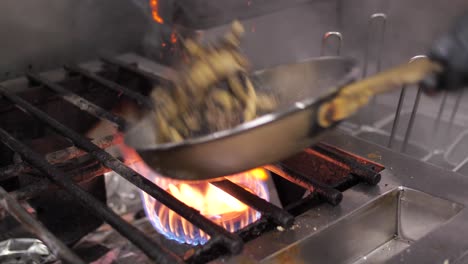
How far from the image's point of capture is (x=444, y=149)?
1278mm

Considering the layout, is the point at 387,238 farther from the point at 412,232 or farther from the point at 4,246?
the point at 4,246

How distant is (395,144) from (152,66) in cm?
65

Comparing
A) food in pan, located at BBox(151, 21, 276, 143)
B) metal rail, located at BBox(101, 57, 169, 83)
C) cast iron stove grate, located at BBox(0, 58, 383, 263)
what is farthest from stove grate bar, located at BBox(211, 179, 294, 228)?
metal rail, located at BBox(101, 57, 169, 83)

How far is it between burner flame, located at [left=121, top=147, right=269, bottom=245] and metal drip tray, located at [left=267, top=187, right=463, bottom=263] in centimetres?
21

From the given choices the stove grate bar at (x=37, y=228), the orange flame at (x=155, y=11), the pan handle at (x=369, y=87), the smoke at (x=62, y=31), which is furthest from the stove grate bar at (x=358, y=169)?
the smoke at (x=62, y=31)

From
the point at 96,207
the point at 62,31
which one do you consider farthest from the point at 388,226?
the point at 62,31

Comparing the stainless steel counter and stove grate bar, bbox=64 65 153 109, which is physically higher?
stove grate bar, bbox=64 65 153 109

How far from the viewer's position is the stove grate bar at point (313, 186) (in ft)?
2.56

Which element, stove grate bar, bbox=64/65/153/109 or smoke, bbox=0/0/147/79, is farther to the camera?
smoke, bbox=0/0/147/79

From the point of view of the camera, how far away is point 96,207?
0.73 metres

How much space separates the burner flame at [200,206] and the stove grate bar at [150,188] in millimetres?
78

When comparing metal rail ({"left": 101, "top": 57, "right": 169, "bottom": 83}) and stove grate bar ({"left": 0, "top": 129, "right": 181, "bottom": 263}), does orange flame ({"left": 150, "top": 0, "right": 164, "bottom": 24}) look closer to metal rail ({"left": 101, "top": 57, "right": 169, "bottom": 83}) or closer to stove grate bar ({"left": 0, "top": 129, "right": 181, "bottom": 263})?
metal rail ({"left": 101, "top": 57, "right": 169, "bottom": 83})

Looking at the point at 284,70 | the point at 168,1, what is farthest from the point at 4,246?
the point at 168,1

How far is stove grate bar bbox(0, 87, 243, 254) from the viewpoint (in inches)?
27.3
